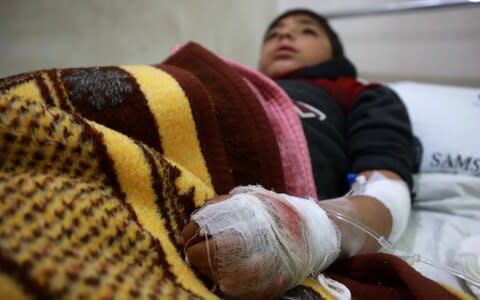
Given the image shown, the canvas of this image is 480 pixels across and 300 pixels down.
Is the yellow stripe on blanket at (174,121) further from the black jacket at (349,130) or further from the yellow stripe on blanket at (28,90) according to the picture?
the black jacket at (349,130)

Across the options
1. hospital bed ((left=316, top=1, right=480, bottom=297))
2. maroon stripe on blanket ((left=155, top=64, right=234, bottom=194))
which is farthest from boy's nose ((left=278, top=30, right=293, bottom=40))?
maroon stripe on blanket ((left=155, top=64, right=234, bottom=194))

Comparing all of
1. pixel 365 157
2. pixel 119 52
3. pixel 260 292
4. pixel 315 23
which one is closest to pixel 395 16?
pixel 315 23

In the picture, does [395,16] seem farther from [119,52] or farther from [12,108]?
[12,108]

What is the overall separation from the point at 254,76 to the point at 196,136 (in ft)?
0.76

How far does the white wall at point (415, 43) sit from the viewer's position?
1.12 metres

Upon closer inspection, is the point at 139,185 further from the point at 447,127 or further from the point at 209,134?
the point at 447,127

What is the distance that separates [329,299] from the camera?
1.13ft

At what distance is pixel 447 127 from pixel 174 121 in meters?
0.68

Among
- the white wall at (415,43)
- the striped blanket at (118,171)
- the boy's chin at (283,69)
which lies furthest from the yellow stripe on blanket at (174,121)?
the white wall at (415,43)

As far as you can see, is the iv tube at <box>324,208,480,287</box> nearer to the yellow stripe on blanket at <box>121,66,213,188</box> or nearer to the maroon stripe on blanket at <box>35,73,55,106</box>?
the yellow stripe on blanket at <box>121,66,213,188</box>

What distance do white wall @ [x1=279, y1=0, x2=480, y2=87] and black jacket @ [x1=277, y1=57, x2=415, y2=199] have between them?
464mm

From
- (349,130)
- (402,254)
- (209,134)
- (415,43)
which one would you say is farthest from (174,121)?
(415,43)

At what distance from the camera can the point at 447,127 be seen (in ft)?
2.60

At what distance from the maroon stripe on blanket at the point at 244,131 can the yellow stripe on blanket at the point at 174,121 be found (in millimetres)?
49
